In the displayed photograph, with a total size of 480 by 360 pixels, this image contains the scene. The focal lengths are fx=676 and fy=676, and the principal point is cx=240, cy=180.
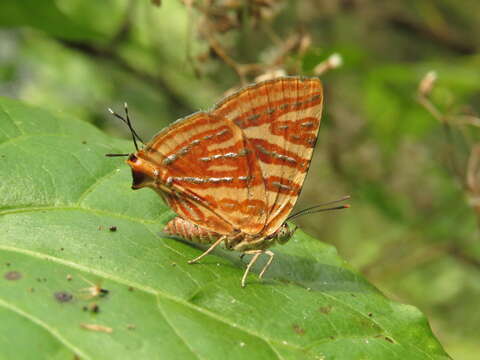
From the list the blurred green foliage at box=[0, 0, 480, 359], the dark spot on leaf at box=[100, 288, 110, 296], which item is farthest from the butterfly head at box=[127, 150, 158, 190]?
the blurred green foliage at box=[0, 0, 480, 359]

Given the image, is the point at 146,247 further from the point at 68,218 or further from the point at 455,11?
the point at 455,11

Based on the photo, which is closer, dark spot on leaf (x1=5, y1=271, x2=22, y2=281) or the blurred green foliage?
dark spot on leaf (x1=5, y1=271, x2=22, y2=281)

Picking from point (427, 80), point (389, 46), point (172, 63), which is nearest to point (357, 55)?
point (427, 80)

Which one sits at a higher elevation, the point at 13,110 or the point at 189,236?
the point at 13,110

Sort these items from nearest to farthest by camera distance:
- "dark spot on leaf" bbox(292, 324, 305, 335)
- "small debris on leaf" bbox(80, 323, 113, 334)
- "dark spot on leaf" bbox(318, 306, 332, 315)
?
"small debris on leaf" bbox(80, 323, 113, 334), "dark spot on leaf" bbox(292, 324, 305, 335), "dark spot on leaf" bbox(318, 306, 332, 315)

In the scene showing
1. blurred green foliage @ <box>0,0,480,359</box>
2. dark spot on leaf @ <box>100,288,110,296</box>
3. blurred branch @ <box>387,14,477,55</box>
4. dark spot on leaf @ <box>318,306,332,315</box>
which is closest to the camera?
dark spot on leaf @ <box>100,288,110,296</box>

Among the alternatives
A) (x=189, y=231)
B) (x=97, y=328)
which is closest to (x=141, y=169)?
(x=189, y=231)

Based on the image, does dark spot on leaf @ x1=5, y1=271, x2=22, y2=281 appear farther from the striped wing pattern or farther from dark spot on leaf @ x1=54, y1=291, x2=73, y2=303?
the striped wing pattern
